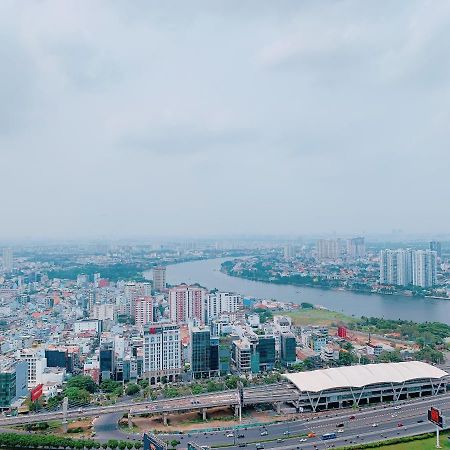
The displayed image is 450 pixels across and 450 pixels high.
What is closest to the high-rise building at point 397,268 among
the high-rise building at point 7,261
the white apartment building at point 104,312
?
the white apartment building at point 104,312

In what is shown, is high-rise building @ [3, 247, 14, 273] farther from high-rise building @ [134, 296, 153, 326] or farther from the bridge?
the bridge

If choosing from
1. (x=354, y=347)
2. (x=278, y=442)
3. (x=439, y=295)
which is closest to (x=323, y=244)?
(x=439, y=295)

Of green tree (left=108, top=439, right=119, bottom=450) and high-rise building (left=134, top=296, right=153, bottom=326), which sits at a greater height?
high-rise building (left=134, top=296, right=153, bottom=326)

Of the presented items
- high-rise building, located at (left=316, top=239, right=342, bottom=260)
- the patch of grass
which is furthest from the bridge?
high-rise building, located at (left=316, top=239, right=342, bottom=260)

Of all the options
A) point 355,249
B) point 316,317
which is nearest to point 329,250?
point 355,249

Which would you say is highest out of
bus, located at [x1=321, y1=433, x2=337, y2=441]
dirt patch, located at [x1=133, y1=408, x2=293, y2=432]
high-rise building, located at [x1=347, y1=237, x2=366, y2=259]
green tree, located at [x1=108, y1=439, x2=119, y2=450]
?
high-rise building, located at [x1=347, y1=237, x2=366, y2=259]

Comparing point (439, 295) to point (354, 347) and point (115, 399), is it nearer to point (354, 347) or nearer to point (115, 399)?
point (354, 347)

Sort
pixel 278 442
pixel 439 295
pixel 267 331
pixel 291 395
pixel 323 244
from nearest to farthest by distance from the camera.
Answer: pixel 278 442
pixel 291 395
pixel 267 331
pixel 439 295
pixel 323 244
